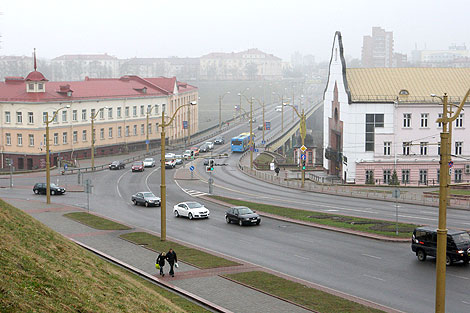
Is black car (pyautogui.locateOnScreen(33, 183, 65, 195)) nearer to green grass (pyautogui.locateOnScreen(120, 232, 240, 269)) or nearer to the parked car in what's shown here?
green grass (pyautogui.locateOnScreen(120, 232, 240, 269))

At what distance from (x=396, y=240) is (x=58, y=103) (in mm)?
67918

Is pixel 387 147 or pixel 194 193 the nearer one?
pixel 194 193

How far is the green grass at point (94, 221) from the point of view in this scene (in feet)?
140

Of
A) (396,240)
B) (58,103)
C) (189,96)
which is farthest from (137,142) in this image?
(396,240)

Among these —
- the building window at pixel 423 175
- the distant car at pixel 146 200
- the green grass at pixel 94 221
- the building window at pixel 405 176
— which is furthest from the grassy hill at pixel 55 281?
the building window at pixel 423 175

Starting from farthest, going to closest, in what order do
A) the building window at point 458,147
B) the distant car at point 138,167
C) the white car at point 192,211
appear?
the distant car at point 138,167, the building window at point 458,147, the white car at point 192,211

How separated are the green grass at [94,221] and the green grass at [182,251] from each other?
124 inches

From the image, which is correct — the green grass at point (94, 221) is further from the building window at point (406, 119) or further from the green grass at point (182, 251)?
the building window at point (406, 119)

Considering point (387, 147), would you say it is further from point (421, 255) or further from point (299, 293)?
point (299, 293)

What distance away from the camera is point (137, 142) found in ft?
360

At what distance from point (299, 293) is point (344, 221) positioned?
18641mm

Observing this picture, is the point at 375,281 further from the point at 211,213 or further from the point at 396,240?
the point at 211,213

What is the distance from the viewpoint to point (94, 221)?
149 feet

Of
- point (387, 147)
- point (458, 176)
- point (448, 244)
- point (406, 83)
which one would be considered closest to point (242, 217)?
point (448, 244)
